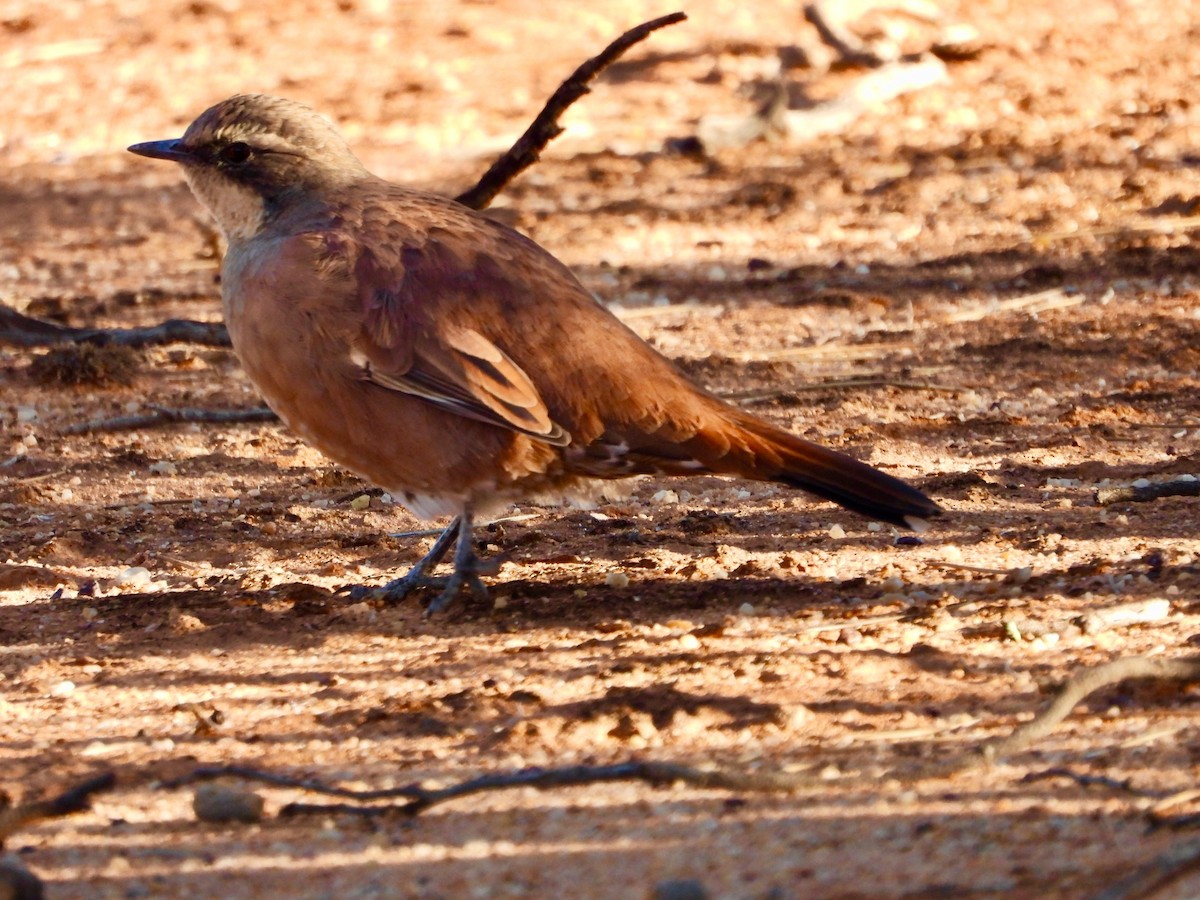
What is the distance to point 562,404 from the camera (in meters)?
4.71

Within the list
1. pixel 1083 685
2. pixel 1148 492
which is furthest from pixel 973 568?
pixel 1083 685

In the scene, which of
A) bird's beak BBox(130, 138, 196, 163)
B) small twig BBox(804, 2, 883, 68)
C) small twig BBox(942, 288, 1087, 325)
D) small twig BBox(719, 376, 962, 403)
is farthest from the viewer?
small twig BBox(804, 2, 883, 68)

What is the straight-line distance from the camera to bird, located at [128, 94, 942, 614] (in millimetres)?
4668

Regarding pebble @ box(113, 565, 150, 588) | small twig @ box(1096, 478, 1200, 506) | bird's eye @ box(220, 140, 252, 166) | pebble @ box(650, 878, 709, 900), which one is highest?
bird's eye @ box(220, 140, 252, 166)

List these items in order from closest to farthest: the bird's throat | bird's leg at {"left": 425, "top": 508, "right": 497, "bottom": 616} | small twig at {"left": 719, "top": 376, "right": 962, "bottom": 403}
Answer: bird's leg at {"left": 425, "top": 508, "right": 497, "bottom": 616} → the bird's throat → small twig at {"left": 719, "top": 376, "right": 962, "bottom": 403}

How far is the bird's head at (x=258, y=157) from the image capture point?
5422 mm

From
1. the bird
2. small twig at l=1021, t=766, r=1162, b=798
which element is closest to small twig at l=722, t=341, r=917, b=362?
the bird

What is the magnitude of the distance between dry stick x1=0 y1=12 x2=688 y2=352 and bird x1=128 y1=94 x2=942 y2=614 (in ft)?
3.64

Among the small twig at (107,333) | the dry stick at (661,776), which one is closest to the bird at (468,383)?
the dry stick at (661,776)

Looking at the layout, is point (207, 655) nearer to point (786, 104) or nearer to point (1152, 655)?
point (1152, 655)

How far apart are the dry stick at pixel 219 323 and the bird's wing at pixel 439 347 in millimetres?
1378

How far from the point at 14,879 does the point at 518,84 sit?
10.1 meters

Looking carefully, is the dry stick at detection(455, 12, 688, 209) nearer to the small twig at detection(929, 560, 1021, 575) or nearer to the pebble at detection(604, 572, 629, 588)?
the pebble at detection(604, 572, 629, 588)

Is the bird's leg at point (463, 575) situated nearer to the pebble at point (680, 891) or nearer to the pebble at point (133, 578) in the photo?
the pebble at point (133, 578)
